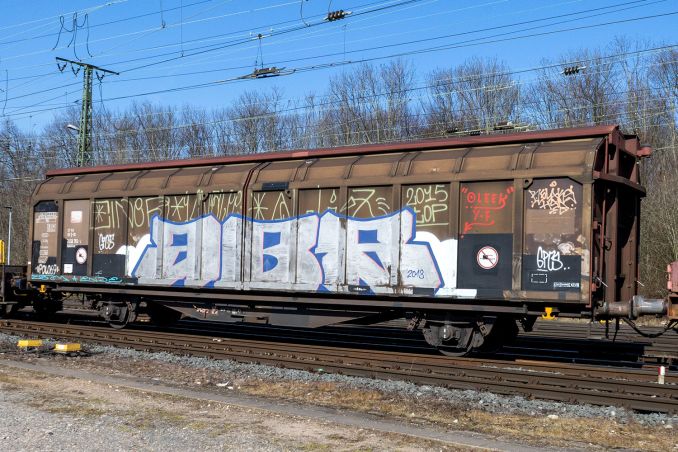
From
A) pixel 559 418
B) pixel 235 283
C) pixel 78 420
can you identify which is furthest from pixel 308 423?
pixel 235 283

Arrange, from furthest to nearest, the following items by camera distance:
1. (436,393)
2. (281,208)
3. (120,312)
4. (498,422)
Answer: (120,312) → (281,208) → (436,393) → (498,422)

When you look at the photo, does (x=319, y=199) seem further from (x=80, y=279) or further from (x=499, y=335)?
(x=80, y=279)

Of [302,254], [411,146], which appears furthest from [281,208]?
[411,146]

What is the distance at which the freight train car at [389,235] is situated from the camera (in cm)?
A: 1058

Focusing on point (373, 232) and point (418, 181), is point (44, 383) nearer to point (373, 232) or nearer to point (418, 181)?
point (373, 232)

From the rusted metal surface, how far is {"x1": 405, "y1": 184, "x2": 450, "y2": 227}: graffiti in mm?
22

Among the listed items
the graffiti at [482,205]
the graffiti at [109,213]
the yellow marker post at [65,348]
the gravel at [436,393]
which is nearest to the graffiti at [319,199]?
the graffiti at [482,205]

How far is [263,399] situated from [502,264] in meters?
4.28

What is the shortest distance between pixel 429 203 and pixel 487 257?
1.30 metres

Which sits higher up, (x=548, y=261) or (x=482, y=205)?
(x=482, y=205)

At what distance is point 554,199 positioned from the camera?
34.6 feet

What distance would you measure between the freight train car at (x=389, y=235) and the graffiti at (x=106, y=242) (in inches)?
2.1

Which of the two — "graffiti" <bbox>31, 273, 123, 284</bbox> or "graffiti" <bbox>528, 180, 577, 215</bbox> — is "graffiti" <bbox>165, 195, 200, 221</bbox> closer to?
"graffiti" <bbox>31, 273, 123, 284</bbox>

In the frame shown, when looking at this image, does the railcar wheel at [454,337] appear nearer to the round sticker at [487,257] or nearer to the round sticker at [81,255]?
the round sticker at [487,257]
